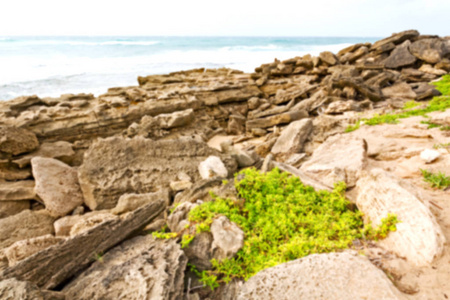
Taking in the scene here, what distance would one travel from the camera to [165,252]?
8.45 ft

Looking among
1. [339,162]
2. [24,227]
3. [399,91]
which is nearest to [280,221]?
[339,162]

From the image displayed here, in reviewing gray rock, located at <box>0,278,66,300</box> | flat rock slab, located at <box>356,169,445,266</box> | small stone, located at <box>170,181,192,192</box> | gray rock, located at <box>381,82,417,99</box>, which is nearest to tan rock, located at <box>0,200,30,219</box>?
small stone, located at <box>170,181,192,192</box>

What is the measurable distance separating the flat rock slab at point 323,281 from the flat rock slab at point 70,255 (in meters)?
1.67

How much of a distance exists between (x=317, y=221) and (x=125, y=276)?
2187 mm

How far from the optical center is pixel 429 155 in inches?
153

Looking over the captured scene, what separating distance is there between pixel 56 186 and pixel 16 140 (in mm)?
1947

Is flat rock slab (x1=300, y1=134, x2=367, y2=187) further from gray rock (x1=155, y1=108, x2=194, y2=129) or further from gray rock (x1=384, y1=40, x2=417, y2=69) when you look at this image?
gray rock (x1=384, y1=40, x2=417, y2=69)

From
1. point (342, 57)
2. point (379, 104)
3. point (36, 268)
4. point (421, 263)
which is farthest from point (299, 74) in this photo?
point (36, 268)

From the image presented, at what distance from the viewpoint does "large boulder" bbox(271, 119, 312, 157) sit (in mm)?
6039

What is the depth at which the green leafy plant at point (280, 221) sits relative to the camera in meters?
2.55

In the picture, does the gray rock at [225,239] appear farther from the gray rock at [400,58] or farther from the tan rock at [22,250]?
the gray rock at [400,58]

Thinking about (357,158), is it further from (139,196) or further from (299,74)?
(299,74)

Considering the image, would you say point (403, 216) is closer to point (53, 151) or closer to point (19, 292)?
point (19, 292)

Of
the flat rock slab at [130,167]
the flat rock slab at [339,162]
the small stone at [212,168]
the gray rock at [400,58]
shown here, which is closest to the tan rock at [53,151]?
the flat rock slab at [130,167]
